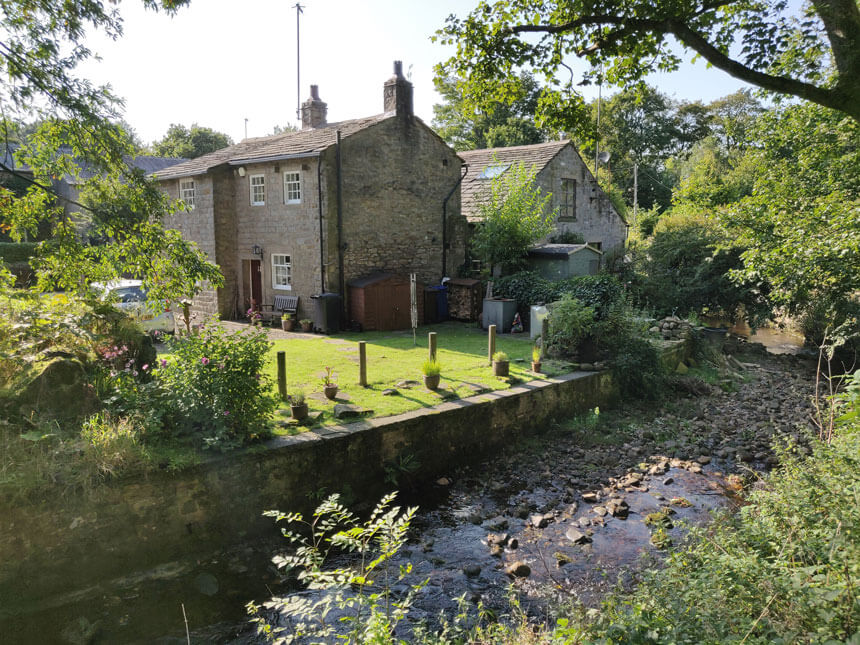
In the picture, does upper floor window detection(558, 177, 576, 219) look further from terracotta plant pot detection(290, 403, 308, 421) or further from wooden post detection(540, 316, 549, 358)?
terracotta plant pot detection(290, 403, 308, 421)

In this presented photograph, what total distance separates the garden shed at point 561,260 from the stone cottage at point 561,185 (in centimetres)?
312

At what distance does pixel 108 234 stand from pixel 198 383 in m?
3.10

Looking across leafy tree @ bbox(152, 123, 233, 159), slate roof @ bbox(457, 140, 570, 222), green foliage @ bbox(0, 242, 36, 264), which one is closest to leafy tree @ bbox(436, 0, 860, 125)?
slate roof @ bbox(457, 140, 570, 222)

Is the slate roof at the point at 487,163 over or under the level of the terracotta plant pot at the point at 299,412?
over

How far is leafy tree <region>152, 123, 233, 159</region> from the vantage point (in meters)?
54.9

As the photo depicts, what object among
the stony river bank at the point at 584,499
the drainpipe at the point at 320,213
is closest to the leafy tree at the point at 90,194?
the stony river bank at the point at 584,499

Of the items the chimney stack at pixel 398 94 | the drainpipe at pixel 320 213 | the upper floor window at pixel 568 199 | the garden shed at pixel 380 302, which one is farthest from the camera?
the upper floor window at pixel 568 199

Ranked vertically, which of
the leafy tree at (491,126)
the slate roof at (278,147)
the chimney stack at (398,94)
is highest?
the leafy tree at (491,126)

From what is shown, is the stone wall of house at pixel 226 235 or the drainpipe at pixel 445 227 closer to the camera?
the stone wall of house at pixel 226 235

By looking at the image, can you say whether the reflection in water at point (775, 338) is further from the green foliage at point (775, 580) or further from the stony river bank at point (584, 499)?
the green foliage at point (775, 580)

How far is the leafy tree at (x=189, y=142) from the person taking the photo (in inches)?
2160

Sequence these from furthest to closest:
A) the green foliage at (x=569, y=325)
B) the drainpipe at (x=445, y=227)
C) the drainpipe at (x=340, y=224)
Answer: the drainpipe at (x=445, y=227)
the drainpipe at (x=340, y=224)
the green foliage at (x=569, y=325)

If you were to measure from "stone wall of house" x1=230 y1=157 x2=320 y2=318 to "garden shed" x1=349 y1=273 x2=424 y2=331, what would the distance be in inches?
55.5

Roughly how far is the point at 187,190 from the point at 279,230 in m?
5.24
